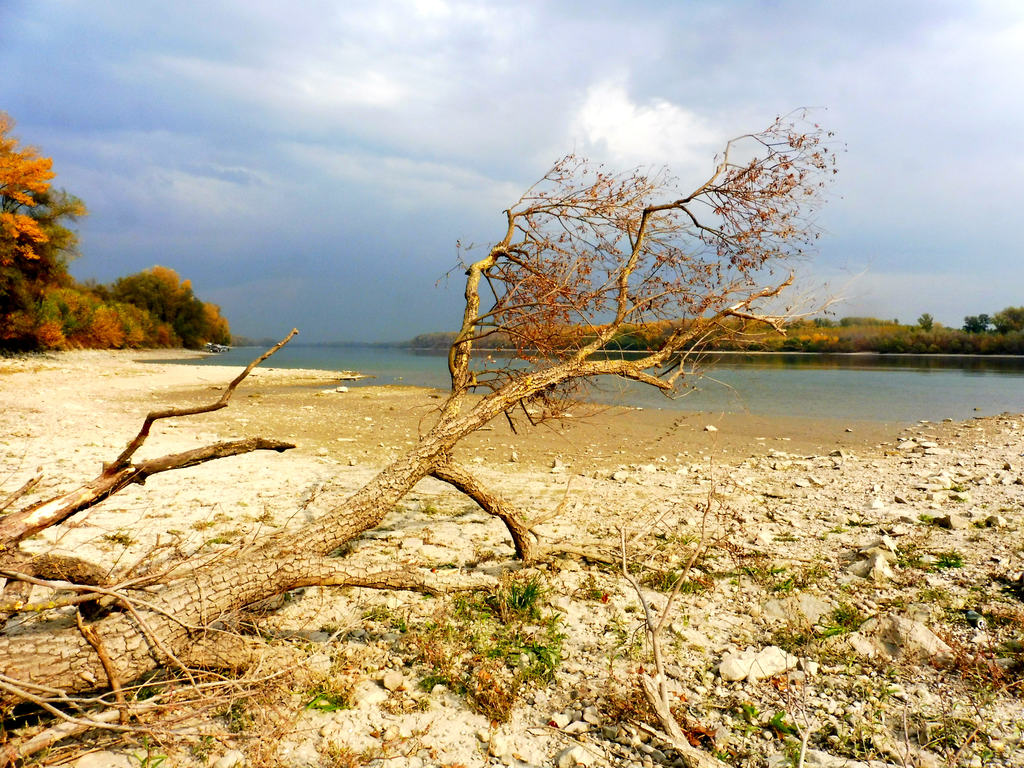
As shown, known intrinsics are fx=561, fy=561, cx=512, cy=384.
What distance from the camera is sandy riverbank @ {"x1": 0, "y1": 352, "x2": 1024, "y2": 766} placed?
262cm

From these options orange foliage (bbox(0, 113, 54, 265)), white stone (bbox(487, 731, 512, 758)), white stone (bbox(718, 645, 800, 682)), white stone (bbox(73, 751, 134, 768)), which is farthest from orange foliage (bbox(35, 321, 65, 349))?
white stone (bbox(718, 645, 800, 682))

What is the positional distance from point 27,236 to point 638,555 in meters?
36.1

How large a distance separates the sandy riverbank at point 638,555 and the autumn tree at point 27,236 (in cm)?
2370

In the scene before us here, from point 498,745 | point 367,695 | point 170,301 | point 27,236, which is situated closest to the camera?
point 498,745

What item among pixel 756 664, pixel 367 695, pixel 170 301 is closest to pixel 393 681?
pixel 367 695

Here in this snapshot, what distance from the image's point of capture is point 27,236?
1121 inches

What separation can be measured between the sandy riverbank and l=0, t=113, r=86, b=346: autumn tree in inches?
933

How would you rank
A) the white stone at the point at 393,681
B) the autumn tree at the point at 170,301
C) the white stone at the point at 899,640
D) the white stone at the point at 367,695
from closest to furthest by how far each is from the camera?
the white stone at the point at 367,695 < the white stone at the point at 393,681 < the white stone at the point at 899,640 < the autumn tree at the point at 170,301

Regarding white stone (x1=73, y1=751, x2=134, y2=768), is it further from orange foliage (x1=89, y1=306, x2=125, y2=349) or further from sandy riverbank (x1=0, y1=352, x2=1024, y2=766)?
orange foliage (x1=89, y1=306, x2=125, y2=349)

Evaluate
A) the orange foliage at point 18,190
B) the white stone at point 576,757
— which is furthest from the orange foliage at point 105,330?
the white stone at point 576,757

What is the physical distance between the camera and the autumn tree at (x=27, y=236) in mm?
27172

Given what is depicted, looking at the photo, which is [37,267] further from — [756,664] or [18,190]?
[756,664]

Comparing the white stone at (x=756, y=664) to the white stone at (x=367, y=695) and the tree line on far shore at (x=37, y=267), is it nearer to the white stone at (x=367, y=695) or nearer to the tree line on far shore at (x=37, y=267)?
the white stone at (x=367, y=695)

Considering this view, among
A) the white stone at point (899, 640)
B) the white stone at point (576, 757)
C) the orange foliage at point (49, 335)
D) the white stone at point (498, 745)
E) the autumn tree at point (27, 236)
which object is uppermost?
the autumn tree at point (27, 236)
